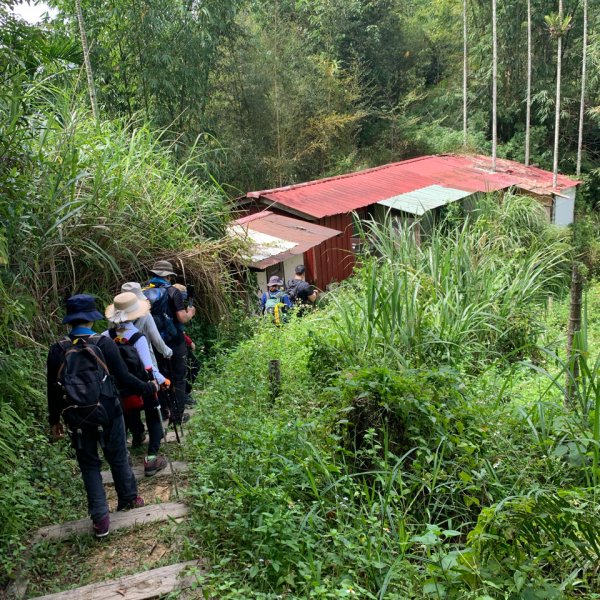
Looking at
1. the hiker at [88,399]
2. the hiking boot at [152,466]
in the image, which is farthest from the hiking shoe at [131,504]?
the hiking boot at [152,466]

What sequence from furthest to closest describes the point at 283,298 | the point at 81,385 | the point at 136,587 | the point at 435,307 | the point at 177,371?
the point at 283,298, the point at 435,307, the point at 177,371, the point at 81,385, the point at 136,587

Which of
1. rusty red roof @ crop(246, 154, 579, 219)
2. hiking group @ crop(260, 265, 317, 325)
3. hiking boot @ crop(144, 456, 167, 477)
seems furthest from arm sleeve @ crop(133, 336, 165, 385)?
rusty red roof @ crop(246, 154, 579, 219)

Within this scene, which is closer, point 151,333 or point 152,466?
point 152,466

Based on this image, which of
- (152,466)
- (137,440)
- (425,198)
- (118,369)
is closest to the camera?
(118,369)

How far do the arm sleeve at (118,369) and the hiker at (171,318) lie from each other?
0.95m

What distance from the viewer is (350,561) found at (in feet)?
9.64

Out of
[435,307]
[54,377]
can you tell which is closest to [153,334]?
[54,377]

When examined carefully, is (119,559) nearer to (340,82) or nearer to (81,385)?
(81,385)

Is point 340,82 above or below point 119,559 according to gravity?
above

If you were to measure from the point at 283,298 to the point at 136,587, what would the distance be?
194 inches

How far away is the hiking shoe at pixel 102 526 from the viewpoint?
136 inches

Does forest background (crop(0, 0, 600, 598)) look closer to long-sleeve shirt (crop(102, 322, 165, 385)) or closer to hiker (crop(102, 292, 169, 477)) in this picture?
hiker (crop(102, 292, 169, 477))

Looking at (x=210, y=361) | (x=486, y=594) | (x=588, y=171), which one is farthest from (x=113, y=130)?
(x=588, y=171)

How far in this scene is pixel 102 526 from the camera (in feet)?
11.4
